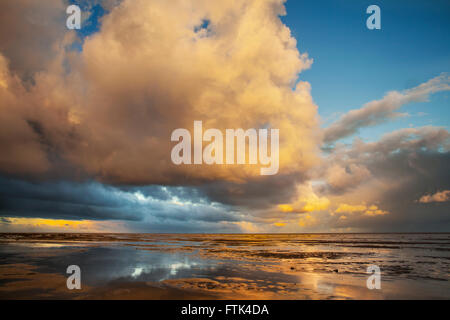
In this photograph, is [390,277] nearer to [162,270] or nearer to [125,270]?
[162,270]

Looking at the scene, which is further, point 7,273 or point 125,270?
point 125,270
